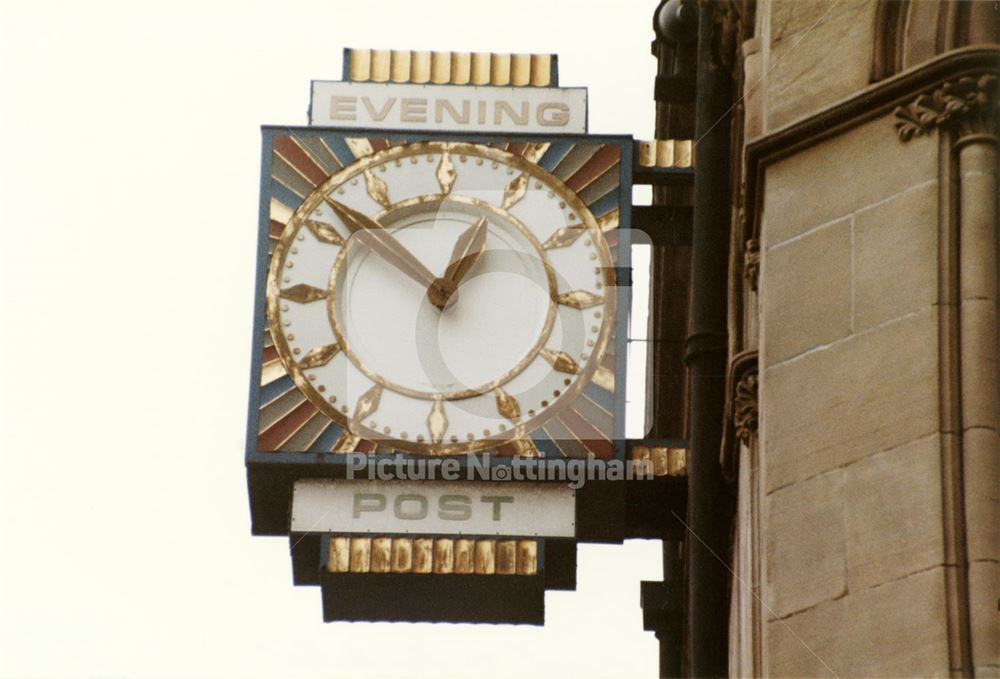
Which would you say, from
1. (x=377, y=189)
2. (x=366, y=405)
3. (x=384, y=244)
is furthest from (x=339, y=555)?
(x=377, y=189)

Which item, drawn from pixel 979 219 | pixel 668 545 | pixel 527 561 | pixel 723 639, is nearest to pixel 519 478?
pixel 527 561

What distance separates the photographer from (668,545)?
27.6 meters

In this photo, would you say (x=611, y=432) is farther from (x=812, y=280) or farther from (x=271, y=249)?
(x=812, y=280)

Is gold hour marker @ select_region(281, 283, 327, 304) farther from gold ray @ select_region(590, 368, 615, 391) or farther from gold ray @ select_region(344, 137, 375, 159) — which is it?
gold ray @ select_region(590, 368, 615, 391)

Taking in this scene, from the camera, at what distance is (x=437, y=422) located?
73.8 ft

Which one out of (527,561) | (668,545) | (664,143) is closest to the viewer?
(527,561)

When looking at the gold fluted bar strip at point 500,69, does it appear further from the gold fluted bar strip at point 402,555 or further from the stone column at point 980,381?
the stone column at point 980,381

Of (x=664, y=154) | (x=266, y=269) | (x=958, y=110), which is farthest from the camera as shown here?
(x=664, y=154)

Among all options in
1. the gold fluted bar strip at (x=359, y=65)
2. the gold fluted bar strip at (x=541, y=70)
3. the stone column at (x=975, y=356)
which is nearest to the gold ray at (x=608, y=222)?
the gold fluted bar strip at (x=541, y=70)

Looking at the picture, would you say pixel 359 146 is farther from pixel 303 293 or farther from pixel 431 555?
pixel 431 555

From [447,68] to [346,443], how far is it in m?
3.63

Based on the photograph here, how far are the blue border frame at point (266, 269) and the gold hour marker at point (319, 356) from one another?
34 centimetres

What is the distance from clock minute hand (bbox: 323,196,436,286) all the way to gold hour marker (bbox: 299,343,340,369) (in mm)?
851

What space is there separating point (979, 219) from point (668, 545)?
13044 millimetres
